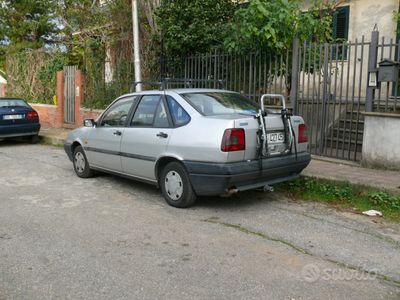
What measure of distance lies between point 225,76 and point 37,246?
21.7 ft

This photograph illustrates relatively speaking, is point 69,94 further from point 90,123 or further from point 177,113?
point 177,113

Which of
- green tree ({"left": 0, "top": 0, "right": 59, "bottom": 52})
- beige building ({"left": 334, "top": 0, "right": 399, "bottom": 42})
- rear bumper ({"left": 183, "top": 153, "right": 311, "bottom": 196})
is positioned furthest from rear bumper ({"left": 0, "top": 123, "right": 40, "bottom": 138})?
green tree ({"left": 0, "top": 0, "right": 59, "bottom": 52})

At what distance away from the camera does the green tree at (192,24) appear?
1111cm

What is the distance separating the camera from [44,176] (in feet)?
27.1

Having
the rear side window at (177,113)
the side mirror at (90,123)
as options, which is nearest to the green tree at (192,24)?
the side mirror at (90,123)

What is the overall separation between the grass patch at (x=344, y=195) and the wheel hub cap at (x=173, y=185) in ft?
6.02

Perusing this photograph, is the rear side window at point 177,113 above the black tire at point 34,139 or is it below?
above

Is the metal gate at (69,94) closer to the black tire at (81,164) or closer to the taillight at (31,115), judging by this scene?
the taillight at (31,115)

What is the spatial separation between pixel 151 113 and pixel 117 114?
93 cm

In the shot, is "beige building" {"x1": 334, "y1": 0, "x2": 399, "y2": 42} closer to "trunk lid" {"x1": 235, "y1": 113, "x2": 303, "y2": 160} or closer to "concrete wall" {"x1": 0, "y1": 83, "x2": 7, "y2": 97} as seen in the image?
"trunk lid" {"x1": 235, "y1": 113, "x2": 303, "y2": 160}

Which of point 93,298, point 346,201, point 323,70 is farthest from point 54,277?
point 323,70

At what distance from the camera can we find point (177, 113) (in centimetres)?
605

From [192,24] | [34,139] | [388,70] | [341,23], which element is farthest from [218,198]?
[34,139]

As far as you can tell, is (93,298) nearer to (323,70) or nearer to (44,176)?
(44,176)
